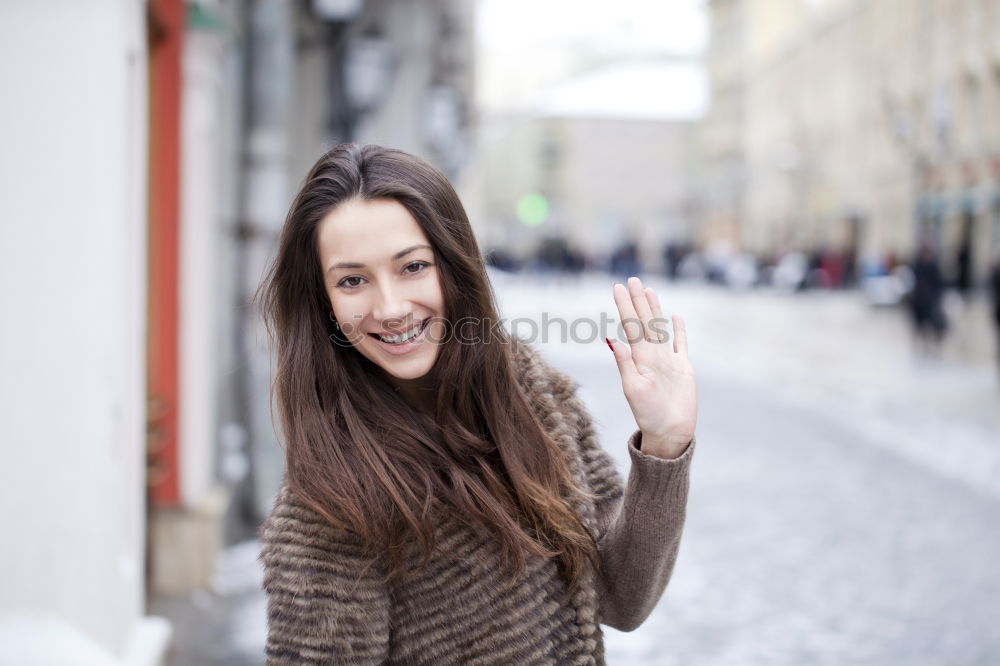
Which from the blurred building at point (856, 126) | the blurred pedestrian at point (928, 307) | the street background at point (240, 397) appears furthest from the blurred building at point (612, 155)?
the street background at point (240, 397)

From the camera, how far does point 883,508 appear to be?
7449 mm

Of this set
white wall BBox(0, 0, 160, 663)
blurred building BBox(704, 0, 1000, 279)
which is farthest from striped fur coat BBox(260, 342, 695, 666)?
blurred building BBox(704, 0, 1000, 279)

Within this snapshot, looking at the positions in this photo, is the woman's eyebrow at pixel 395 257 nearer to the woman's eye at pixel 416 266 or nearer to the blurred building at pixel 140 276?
the woman's eye at pixel 416 266

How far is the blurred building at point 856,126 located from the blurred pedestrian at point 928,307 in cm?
960

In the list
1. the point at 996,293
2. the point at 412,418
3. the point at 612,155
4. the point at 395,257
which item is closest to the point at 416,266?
the point at 395,257

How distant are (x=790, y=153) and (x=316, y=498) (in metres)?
47.5

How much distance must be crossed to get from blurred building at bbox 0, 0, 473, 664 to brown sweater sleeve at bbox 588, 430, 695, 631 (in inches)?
71.7

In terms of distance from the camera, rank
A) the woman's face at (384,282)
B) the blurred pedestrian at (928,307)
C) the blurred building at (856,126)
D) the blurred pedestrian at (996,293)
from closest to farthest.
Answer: the woman's face at (384,282)
the blurred pedestrian at (996,293)
the blurred pedestrian at (928,307)
the blurred building at (856,126)

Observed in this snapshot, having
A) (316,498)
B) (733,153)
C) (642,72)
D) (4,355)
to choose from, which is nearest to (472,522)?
(316,498)

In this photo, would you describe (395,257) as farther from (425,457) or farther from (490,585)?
(490,585)

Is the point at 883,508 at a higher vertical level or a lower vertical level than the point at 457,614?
lower

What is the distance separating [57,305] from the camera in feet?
10.3

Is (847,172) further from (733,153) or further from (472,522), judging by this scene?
(472,522)

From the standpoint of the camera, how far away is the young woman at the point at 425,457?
171 cm
